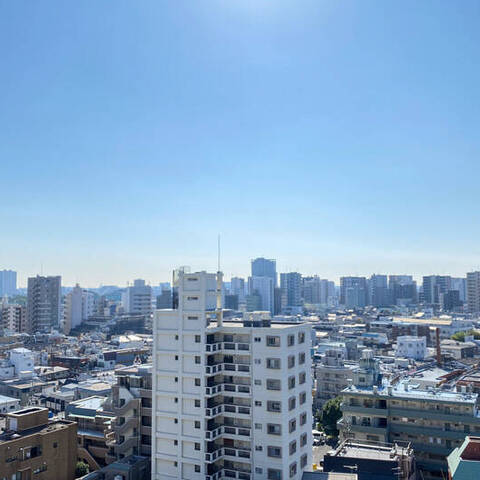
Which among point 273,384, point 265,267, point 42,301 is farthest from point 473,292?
point 273,384

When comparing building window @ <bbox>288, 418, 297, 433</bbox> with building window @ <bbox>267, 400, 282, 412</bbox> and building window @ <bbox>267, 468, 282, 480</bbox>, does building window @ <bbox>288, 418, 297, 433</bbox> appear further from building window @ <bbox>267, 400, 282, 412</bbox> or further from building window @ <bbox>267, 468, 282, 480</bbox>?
building window @ <bbox>267, 468, 282, 480</bbox>

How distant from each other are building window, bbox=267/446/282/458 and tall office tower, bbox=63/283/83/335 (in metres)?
82.2

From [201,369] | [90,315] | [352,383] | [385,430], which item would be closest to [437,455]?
[385,430]

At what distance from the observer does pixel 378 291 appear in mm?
147000

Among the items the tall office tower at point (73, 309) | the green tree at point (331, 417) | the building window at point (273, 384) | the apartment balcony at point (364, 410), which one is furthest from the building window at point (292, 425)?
the tall office tower at point (73, 309)

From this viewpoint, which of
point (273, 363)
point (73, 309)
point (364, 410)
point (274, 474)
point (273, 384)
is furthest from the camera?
point (73, 309)

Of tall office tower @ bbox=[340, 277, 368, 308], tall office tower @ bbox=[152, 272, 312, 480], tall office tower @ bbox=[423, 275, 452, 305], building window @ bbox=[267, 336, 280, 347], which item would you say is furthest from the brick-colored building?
tall office tower @ bbox=[340, 277, 368, 308]

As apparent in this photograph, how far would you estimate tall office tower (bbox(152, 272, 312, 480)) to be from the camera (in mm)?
20003

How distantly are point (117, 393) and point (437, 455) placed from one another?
57.4 ft

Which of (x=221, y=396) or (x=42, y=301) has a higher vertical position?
(x=42, y=301)

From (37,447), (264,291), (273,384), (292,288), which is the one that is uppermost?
(292,288)

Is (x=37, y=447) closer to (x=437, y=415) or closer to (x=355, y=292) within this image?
(x=437, y=415)

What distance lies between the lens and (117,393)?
26.2 m

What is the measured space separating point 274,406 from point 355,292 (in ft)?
439
